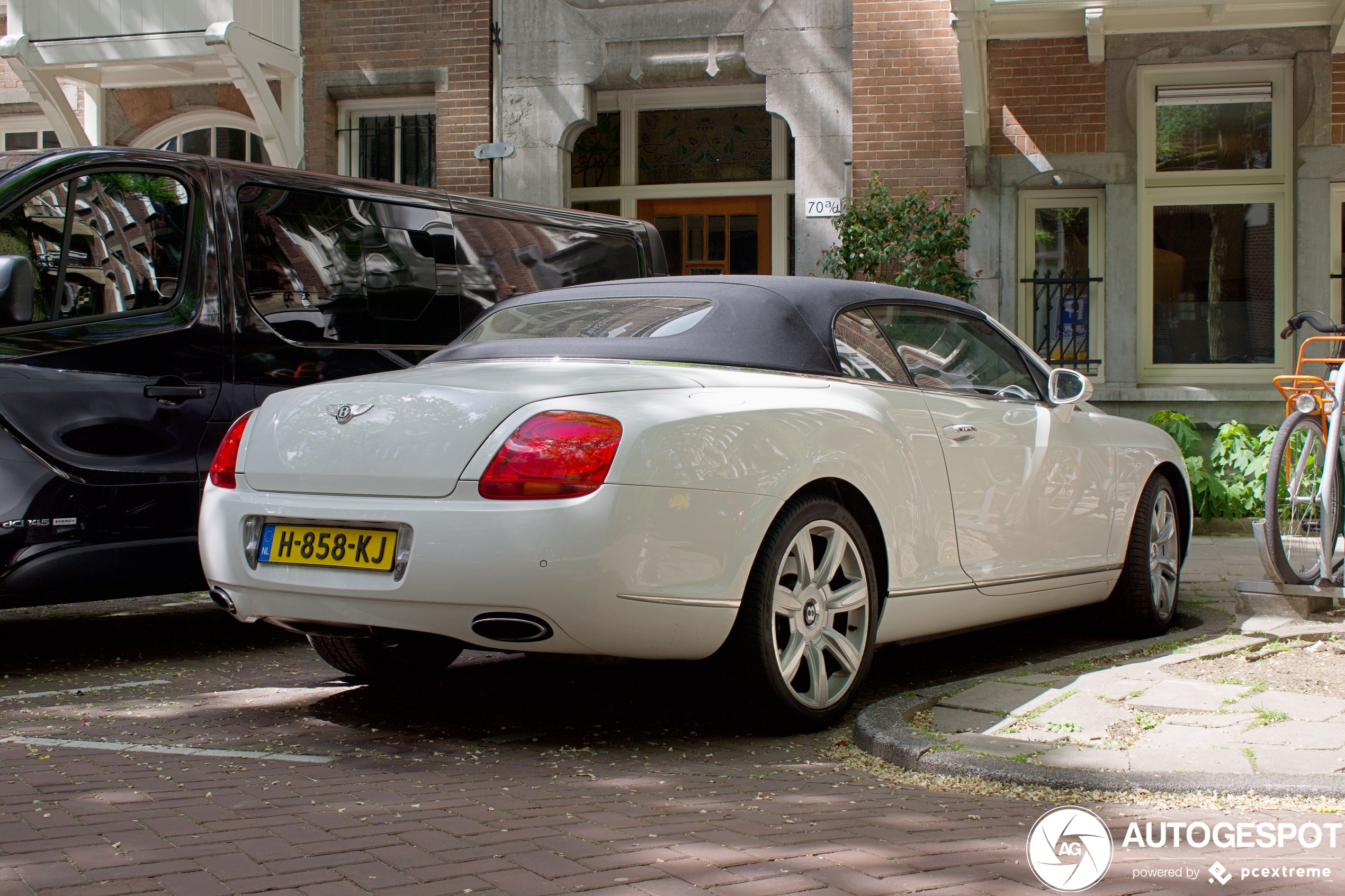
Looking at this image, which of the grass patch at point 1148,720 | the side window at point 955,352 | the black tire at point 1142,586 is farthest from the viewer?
the black tire at point 1142,586

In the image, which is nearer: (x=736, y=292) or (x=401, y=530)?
(x=401, y=530)

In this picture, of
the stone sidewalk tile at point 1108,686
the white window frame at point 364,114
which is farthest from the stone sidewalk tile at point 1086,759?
the white window frame at point 364,114

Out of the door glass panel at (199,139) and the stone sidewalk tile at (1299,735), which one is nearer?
the stone sidewalk tile at (1299,735)

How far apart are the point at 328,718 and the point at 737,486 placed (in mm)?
1621

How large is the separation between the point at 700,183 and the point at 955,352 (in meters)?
8.98

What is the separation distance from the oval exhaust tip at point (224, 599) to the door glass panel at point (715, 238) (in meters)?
10.1

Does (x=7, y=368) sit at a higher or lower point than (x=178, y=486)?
higher

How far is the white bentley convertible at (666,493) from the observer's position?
3717mm

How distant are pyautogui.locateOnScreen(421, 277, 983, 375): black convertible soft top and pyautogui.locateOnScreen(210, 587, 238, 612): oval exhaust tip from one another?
1113mm

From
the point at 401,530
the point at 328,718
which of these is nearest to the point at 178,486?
the point at 328,718

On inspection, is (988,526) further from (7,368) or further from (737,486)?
(7,368)

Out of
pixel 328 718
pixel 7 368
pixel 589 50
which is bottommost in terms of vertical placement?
pixel 328 718

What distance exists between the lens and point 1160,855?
3021mm

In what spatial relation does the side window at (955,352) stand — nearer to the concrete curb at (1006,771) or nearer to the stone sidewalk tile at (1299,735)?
the concrete curb at (1006,771)
